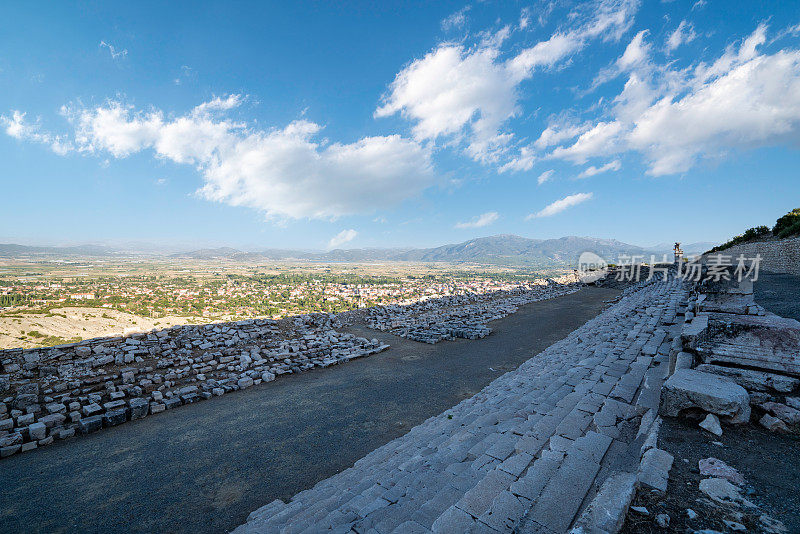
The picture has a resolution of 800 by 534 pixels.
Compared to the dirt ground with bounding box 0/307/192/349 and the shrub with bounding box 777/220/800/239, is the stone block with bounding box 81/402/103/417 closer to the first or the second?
the dirt ground with bounding box 0/307/192/349

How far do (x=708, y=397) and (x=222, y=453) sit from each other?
845cm

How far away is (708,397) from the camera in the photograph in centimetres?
355

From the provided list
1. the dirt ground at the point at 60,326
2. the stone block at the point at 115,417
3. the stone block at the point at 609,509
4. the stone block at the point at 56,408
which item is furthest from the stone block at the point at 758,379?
the dirt ground at the point at 60,326

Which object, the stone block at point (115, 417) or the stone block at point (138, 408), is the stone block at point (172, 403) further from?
the stone block at point (115, 417)

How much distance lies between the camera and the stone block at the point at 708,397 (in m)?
3.50

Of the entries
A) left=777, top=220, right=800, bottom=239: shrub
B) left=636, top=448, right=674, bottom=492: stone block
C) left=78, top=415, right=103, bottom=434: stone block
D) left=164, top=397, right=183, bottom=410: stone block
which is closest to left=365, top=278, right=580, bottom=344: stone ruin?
left=164, top=397, right=183, bottom=410: stone block

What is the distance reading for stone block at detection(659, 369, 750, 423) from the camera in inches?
138

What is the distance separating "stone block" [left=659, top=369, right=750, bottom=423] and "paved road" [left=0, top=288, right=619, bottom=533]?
5.24m

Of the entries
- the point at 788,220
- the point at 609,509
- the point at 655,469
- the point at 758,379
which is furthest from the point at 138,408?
the point at 788,220

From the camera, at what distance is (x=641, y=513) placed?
2.36 metres

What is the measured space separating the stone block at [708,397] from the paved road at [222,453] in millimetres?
5237

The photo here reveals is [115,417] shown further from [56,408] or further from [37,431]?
[56,408]

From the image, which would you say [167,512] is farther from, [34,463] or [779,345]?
[779,345]

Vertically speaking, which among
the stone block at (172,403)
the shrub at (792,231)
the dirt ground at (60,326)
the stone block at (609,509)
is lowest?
the dirt ground at (60,326)
